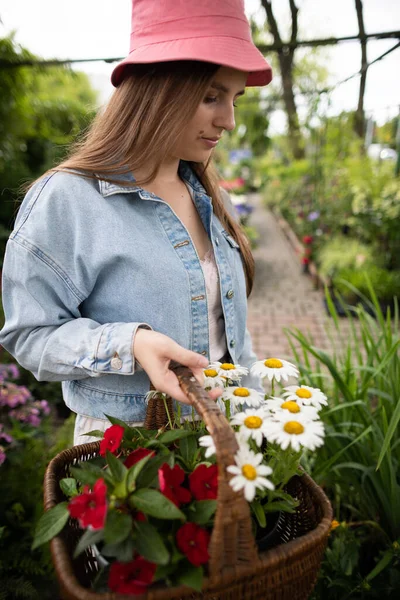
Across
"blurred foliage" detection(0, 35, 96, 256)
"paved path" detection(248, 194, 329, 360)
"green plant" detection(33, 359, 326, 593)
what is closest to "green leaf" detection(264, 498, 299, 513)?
"green plant" detection(33, 359, 326, 593)

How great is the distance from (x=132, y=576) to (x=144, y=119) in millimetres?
973

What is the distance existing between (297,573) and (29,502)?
1451mm

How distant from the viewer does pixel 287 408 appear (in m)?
0.87

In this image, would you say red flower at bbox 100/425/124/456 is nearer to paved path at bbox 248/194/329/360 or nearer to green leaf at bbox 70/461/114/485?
green leaf at bbox 70/461/114/485

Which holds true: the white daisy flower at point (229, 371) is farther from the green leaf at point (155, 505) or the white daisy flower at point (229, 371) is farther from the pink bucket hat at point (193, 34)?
the pink bucket hat at point (193, 34)

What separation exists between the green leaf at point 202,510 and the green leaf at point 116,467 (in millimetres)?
128

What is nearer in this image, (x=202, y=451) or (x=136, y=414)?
(x=202, y=451)

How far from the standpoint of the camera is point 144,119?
1166mm

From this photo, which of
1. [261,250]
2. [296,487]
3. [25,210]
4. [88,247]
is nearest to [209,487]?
[296,487]

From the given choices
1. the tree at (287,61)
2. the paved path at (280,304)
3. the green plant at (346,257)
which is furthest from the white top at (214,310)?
the green plant at (346,257)

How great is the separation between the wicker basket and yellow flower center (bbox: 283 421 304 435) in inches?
5.1

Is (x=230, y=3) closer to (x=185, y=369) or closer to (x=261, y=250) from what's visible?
(x=185, y=369)

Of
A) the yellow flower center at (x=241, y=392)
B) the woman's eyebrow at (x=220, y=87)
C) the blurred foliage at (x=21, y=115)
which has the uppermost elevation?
the blurred foliage at (x=21, y=115)

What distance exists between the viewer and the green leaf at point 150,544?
0.69 m
